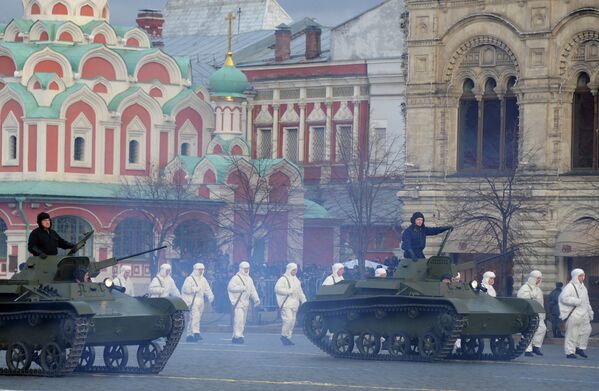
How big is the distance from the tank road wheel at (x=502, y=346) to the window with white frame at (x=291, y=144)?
146ft

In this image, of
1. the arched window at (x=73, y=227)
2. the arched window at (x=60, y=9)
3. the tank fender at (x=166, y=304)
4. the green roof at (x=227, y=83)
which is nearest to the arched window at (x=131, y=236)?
the arched window at (x=73, y=227)

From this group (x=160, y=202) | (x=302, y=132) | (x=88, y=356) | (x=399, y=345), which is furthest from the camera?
(x=302, y=132)

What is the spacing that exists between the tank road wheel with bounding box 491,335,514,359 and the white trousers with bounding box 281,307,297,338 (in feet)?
19.1

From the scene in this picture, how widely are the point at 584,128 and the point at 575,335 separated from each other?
59.4 ft

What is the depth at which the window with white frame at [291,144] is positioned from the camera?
7469cm

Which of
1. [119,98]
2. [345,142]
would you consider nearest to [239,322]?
[345,142]

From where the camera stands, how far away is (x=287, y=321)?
115 ft

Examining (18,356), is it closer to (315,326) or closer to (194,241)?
(315,326)

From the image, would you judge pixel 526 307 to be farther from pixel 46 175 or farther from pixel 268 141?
pixel 268 141

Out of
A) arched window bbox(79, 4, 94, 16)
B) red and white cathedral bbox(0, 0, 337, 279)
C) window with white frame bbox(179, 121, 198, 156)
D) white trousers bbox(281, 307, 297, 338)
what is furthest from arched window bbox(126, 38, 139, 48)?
white trousers bbox(281, 307, 297, 338)

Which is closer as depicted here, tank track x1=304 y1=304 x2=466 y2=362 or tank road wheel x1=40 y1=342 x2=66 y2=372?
tank road wheel x1=40 y1=342 x2=66 y2=372

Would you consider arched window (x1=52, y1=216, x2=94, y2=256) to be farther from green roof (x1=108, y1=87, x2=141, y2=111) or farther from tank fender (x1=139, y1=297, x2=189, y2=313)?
tank fender (x1=139, y1=297, x2=189, y2=313)

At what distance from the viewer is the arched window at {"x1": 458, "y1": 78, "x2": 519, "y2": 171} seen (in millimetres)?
50406

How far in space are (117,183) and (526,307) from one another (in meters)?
39.0
